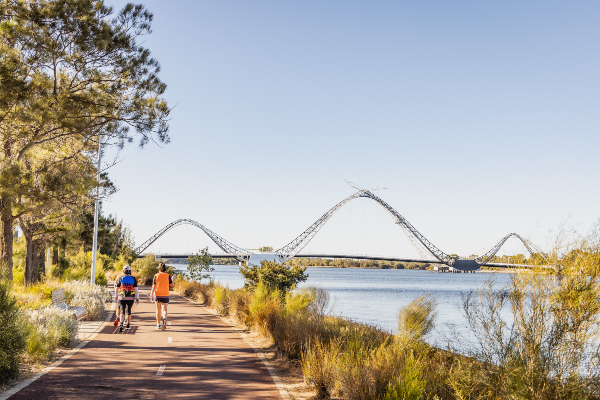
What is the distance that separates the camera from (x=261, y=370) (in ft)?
30.5

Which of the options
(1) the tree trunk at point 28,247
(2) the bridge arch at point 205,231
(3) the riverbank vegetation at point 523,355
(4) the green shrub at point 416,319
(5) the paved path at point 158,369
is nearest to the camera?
(3) the riverbank vegetation at point 523,355

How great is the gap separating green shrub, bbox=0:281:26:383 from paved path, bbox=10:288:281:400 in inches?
18.6

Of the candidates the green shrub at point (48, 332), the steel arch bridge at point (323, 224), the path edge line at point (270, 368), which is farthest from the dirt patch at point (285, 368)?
the steel arch bridge at point (323, 224)

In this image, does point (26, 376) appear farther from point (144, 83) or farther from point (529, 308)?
point (144, 83)

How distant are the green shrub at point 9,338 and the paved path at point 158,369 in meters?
0.47

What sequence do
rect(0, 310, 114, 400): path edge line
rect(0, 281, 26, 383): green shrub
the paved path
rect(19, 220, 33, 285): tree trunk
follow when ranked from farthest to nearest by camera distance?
rect(19, 220, 33, 285): tree trunk → rect(0, 281, 26, 383): green shrub → the paved path → rect(0, 310, 114, 400): path edge line

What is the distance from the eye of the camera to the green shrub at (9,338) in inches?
301

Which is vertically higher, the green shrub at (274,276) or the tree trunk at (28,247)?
the tree trunk at (28,247)

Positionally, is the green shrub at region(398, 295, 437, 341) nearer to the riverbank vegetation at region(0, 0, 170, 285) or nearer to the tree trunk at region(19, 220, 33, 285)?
the riverbank vegetation at region(0, 0, 170, 285)

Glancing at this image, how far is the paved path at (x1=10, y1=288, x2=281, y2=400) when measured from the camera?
289 inches

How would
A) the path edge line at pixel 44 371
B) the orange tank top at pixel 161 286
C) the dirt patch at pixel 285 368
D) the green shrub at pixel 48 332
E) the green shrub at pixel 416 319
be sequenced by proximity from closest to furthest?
the path edge line at pixel 44 371, the dirt patch at pixel 285 368, the green shrub at pixel 48 332, the green shrub at pixel 416 319, the orange tank top at pixel 161 286

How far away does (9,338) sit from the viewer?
7969mm

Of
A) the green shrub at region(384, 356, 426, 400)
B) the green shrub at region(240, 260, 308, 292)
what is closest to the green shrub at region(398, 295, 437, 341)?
the green shrub at region(384, 356, 426, 400)

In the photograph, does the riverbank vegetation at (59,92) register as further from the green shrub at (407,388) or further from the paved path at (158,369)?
the green shrub at (407,388)
